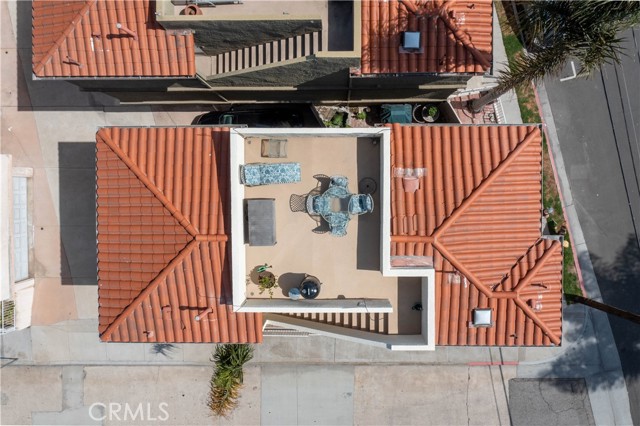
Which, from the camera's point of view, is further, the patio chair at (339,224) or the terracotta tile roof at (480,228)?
the terracotta tile roof at (480,228)

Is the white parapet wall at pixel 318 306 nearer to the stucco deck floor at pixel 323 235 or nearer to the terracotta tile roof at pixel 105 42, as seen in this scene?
the stucco deck floor at pixel 323 235

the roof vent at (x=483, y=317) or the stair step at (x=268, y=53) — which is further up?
the stair step at (x=268, y=53)

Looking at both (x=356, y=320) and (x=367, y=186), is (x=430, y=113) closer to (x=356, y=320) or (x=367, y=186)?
(x=367, y=186)

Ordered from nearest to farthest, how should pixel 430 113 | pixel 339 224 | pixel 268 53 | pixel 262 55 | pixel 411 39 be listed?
pixel 339 224 < pixel 411 39 < pixel 268 53 < pixel 262 55 < pixel 430 113

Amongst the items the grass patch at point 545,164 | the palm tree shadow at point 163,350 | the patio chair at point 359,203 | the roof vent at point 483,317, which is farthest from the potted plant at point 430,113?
the palm tree shadow at point 163,350

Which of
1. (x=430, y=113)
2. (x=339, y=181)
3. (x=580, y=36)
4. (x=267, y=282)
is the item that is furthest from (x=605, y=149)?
(x=267, y=282)

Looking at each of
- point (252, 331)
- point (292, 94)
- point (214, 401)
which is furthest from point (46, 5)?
point (214, 401)

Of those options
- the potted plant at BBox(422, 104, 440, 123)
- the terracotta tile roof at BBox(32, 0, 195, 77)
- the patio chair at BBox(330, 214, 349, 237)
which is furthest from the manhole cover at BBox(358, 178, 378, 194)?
the terracotta tile roof at BBox(32, 0, 195, 77)
